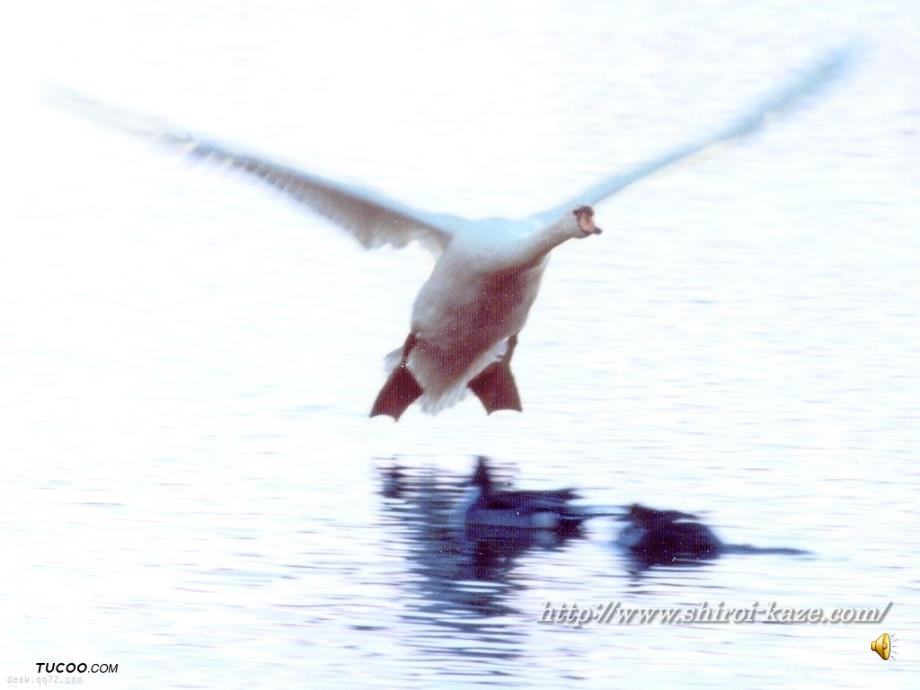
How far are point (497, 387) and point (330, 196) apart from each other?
1274 mm

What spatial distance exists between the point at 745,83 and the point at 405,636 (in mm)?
13572

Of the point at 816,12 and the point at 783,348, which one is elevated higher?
the point at 816,12

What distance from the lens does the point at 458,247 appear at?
11078 mm

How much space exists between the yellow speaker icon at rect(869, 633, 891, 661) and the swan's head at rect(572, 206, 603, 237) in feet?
8.49

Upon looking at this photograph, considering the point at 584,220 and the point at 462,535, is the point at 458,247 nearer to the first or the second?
the point at 584,220

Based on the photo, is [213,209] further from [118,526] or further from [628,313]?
[118,526]

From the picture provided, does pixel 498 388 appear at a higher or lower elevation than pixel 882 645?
higher

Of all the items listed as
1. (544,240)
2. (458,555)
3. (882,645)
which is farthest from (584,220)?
(882,645)

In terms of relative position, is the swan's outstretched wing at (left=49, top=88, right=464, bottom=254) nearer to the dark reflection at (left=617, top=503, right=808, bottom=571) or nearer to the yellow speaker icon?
the dark reflection at (left=617, top=503, right=808, bottom=571)

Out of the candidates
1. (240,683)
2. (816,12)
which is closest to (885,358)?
(240,683)

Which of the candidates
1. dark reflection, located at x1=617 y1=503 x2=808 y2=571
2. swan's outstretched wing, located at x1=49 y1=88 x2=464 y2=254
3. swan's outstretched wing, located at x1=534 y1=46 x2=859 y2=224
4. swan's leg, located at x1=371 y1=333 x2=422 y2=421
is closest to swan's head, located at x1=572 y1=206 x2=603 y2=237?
swan's outstretched wing, located at x1=534 y1=46 x2=859 y2=224

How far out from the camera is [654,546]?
9633 millimetres

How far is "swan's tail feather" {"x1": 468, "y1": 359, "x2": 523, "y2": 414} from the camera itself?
Result: 38.5 feet

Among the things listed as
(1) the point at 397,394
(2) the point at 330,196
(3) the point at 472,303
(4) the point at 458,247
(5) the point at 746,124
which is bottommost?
(1) the point at 397,394
